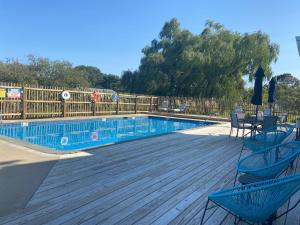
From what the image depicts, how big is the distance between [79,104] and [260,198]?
1309 centimetres

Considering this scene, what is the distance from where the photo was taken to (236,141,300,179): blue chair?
8.70 feet

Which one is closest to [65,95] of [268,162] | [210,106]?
[210,106]

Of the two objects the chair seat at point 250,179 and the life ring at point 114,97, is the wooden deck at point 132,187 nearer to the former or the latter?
the chair seat at point 250,179

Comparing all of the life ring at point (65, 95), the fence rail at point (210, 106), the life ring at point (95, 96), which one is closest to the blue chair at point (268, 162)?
the life ring at point (65, 95)

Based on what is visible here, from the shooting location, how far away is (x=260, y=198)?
199 cm

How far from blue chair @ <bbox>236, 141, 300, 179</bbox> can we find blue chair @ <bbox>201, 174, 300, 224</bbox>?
0.64 m

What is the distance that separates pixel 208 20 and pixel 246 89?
6.37 m

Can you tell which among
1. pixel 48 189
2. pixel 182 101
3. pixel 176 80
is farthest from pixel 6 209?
pixel 176 80

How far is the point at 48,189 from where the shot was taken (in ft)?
11.3

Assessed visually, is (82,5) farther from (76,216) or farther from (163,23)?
(76,216)

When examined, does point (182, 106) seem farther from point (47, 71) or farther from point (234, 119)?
→ point (47, 71)

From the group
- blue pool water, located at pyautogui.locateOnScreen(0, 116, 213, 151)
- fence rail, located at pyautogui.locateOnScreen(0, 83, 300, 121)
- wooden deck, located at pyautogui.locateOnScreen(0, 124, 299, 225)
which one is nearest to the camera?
wooden deck, located at pyautogui.locateOnScreen(0, 124, 299, 225)

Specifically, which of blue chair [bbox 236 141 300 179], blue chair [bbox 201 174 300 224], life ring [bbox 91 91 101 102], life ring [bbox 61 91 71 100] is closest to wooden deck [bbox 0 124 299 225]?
blue chair [bbox 236 141 300 179]

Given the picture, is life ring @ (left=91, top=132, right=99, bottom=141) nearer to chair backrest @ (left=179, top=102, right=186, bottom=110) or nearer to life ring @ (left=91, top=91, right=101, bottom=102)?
life ring @ (left=91, top=91, right=101, bottom=102)
